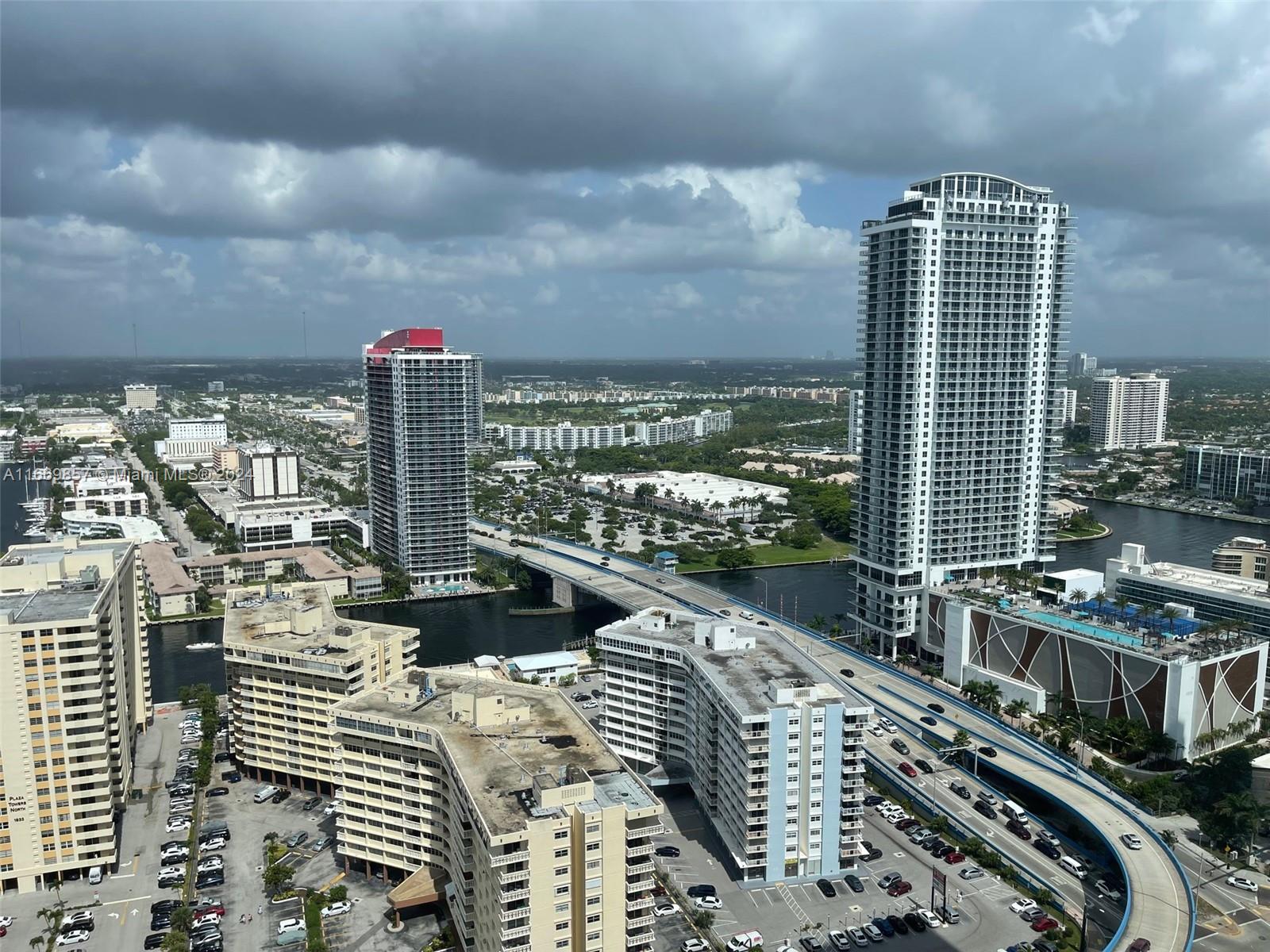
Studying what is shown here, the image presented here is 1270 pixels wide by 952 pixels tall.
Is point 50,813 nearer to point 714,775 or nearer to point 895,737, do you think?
point 714,775

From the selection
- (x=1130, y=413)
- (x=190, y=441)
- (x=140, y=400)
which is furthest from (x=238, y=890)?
(x=140, y=400)

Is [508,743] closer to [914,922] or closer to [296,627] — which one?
[914,922]

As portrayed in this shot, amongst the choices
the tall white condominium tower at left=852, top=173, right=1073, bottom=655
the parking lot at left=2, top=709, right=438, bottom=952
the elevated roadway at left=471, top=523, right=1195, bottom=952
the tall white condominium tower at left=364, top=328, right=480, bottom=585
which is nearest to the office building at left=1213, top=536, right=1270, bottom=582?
the tall white condominium tower at left=852, top=173, right=1073, bottom=655

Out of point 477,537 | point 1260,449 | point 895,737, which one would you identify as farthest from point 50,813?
point 1260,449

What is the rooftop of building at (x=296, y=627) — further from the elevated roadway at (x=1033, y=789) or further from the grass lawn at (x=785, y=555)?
the grass lawn at (x=785, y=555)

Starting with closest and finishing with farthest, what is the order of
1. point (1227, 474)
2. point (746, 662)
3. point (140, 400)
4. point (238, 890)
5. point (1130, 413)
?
point (238, 890) → point (746, 662) → point (1227, 474) → point (1130, 413) → point (140, 400)

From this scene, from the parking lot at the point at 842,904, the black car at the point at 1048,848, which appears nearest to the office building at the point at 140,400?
the parking lot at the point at 842,904
